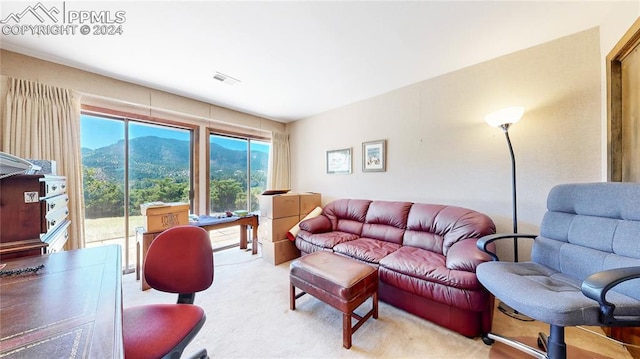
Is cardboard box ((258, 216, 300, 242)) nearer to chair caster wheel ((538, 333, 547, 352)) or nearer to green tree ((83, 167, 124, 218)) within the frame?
green tree ((83, 167, 124, 218))

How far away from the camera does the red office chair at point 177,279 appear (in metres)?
1.07

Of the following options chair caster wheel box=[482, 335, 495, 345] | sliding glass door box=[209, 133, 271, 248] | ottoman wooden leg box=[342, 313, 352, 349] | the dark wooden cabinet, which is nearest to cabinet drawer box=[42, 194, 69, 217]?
the dark wooden cabinet

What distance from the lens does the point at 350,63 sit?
232cm

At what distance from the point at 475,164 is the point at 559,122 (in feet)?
2.37

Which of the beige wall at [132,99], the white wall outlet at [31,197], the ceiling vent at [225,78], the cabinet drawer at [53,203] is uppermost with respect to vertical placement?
the ceiling vent at [225,78]

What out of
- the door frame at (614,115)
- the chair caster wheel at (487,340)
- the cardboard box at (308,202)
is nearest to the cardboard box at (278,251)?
the cardboard box at (308,202)

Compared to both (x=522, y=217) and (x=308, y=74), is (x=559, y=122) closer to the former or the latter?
(x=522, y=217)

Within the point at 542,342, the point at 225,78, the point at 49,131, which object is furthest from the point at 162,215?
the point at 542,342

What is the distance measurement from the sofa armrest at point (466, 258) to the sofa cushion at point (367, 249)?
0.61 m

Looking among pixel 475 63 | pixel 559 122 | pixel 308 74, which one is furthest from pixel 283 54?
pixel 559 122

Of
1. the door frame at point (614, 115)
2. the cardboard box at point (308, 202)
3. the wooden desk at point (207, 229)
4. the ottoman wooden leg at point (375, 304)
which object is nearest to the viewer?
the door frame at point (614, 115)

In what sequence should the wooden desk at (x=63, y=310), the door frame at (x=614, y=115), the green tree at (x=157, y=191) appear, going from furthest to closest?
the green tree at (x=157, y=191), the door frame at (x=614, y=115), the wooden desk at (x=63, y=310)

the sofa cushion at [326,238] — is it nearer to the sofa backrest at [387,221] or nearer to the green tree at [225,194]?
the sofa backrest at [387,221]

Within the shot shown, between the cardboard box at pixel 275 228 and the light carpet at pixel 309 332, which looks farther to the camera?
the cardboard box at pixel 275 228
